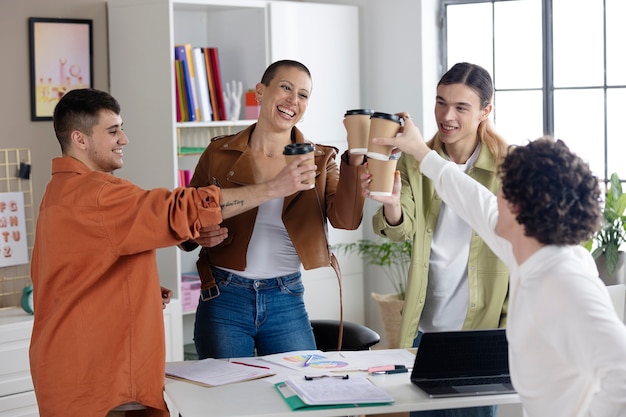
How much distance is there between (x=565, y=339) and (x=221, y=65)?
11.5ft

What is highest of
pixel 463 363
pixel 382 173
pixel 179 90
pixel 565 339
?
pixel 179 90

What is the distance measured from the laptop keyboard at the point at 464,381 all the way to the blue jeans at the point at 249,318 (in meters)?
0.65

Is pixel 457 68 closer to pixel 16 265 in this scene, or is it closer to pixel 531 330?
pixel 531 330

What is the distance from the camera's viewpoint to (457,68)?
295 cm

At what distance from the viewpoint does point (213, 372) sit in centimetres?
261

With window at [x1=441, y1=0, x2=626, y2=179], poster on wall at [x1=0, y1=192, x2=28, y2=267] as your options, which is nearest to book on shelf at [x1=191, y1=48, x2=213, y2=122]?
poster on wall at [x1=0, y1=192, x2=28, y2=267]

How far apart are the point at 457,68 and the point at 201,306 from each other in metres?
1.14

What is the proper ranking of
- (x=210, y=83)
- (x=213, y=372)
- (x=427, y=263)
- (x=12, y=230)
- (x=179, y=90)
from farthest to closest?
(x=210, y=83), (x=179, y=90), (x=12, y=230), (x=427, y=263), (x=213, y=372)

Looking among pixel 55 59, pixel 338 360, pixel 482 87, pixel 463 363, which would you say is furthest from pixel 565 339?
pixel 55 59

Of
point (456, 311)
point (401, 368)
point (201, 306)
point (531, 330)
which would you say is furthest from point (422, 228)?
point (531, 330)

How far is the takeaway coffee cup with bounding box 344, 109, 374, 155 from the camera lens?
266 cm

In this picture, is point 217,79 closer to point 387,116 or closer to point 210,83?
point 210,83

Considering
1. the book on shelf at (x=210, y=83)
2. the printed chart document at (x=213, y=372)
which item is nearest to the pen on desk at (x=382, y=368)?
the printed chart document at (x=213, y=372)

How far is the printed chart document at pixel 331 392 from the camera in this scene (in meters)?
2.32
